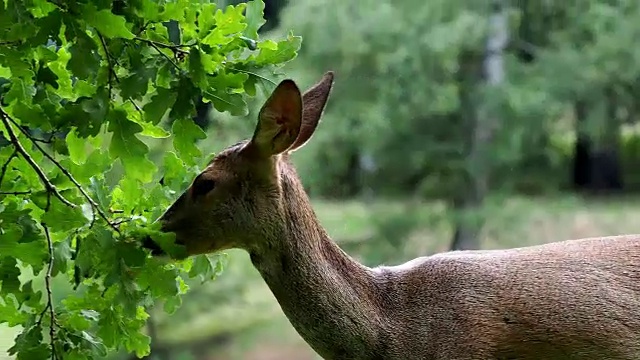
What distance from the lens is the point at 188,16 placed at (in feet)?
2.29

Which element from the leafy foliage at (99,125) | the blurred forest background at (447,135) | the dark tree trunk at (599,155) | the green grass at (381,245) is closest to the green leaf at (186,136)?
the leafy foliage at (99,125)

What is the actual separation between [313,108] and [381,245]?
34.7 inches

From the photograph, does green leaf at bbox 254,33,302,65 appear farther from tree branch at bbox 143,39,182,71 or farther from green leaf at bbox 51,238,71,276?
green leaf at bbox 51,238,71,276

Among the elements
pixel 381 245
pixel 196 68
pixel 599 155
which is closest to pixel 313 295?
pixel 196 68

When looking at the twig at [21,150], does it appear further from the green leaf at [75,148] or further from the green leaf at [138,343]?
the green leaf at [138,343]

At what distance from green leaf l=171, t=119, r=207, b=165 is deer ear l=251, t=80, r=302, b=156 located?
0.07 metres

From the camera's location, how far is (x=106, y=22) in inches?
24.7

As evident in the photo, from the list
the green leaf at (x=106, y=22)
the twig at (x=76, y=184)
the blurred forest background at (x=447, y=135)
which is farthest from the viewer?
the blurred forest background at (x=447, y=135)

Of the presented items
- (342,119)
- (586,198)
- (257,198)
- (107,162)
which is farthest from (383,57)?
(107,162)

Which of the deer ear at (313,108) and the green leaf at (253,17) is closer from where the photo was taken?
the green leaf at (253,17)

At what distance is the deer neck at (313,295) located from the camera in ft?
2.88

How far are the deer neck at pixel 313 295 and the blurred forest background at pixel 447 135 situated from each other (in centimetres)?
67

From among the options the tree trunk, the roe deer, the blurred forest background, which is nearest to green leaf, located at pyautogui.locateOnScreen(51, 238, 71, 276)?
the roe deer

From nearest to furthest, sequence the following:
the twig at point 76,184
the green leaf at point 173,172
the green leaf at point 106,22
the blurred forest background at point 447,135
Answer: the green leaf at point 106,22 → the twig at point 76,184 → the green leaf at point 173,172 → the blurred forest background at point 447,135
